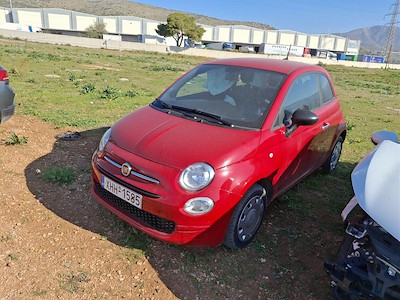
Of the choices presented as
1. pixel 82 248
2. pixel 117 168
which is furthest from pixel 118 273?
pixel 117 168

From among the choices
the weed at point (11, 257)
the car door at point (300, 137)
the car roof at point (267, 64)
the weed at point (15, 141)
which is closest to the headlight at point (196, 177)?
the car door at point (300, 137)

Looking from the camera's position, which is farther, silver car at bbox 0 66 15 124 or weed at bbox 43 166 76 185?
silver car at bbox 0 66 15 124

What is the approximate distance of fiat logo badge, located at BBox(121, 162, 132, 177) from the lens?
2.73 m

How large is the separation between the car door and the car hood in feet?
1.42

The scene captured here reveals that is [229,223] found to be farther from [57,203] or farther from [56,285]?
[57,203]

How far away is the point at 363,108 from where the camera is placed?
1181 centimetres

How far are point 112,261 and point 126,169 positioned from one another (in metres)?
0.82

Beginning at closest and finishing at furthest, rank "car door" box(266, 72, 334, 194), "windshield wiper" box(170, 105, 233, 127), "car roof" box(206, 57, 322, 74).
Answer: "windshield wiper" box(170, 105, 233, 127), "car door" box(266, 72, 334, 194), "car roof" box(206, 57, 322, 74)

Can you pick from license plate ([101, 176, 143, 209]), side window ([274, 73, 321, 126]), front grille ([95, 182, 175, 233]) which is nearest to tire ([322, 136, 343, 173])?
side window ([274, 73, 321, 126])

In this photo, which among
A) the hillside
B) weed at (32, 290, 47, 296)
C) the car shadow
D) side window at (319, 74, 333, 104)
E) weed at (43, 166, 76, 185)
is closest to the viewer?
weed at (32, 290, 47, 296)

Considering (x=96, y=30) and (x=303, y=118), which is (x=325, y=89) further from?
(x=96, y=30)

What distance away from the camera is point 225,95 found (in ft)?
11.6

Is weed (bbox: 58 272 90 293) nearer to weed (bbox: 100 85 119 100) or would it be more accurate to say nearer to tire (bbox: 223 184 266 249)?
tire (bbox: 223 184 266 249)

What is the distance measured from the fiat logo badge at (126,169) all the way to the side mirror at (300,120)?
1613 mm
